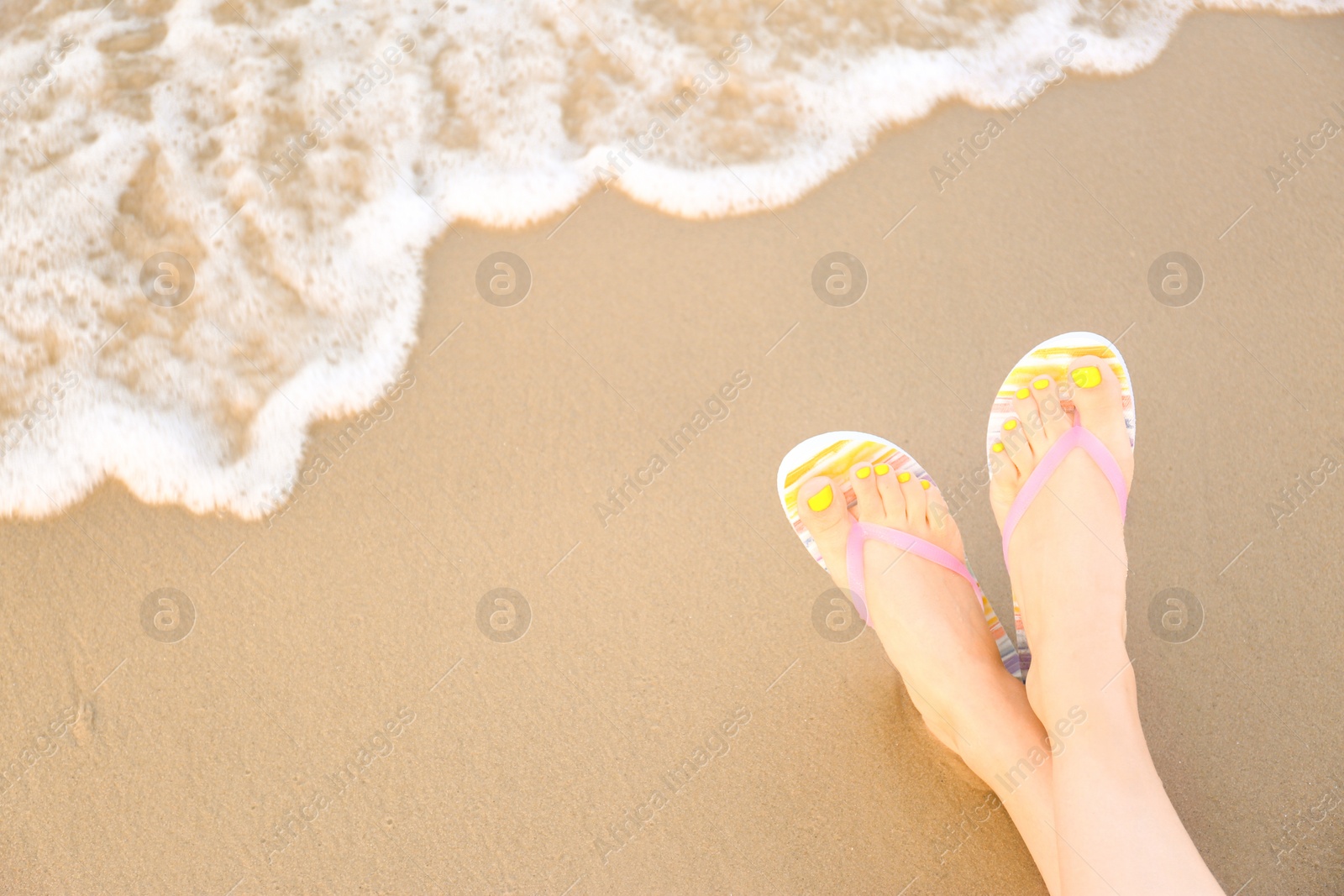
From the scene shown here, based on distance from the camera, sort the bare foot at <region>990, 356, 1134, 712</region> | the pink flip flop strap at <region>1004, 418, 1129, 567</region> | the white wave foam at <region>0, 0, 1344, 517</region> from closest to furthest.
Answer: the bare foot at <region>990, 356, 1134, 712</region> < the pink flip flop strap at <region>1004, 418, 1129, 567</region> < the white wave foam at <region>0, 0, 1344, 517</region>

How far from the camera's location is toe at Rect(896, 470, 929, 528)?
1.70 meters

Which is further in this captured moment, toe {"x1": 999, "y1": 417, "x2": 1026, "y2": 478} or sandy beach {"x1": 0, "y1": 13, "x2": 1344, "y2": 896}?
toe {"x1": 999, "y1": 417, "x2": 1026, "y2": 478}

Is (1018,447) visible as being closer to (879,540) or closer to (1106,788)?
(879,540)

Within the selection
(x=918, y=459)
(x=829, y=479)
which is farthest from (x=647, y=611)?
(x=918, y=459)

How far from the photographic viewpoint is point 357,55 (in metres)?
2.41

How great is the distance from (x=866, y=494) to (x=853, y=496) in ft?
0.10

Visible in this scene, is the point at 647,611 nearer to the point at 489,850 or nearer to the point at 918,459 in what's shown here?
the point at 489,850

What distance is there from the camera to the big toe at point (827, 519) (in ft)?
5.50

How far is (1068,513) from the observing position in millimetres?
1631

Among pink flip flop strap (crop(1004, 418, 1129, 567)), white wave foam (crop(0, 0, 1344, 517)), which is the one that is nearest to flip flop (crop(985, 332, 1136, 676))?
pink flip flop strap (crop(1004, 418, 1129, 567))

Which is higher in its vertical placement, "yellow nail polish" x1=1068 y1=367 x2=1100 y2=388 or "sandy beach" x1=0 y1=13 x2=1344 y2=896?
"yellow nail polish" x1=1068 y1=367 x2=1100 y2=388

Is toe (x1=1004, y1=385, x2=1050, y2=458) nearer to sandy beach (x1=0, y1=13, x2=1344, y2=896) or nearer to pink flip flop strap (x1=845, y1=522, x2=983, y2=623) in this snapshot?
sandy beach (x1=0, y1=13, x2=1344, y2=896)

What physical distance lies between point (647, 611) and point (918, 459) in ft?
2.23

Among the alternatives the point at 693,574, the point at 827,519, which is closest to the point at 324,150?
the point at 693,574
